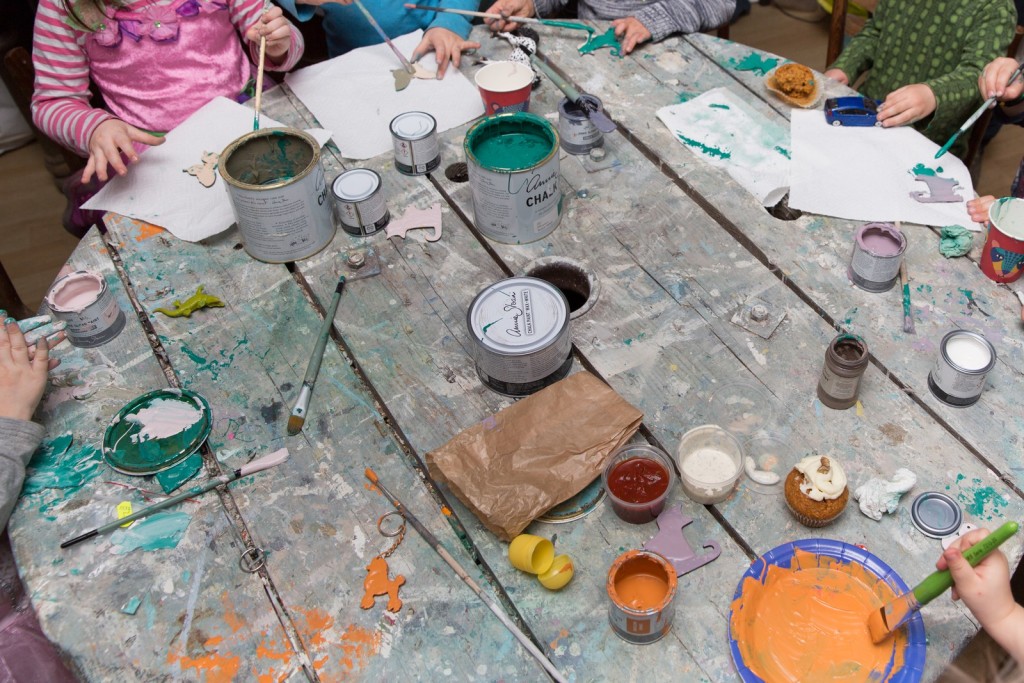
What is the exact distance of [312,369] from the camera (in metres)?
1.26

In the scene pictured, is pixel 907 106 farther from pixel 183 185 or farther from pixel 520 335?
pixel 183 185

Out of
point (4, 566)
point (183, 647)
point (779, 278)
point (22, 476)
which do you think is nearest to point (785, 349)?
point (779, 278)

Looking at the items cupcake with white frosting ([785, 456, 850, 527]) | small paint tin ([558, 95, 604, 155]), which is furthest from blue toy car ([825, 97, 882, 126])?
cupcake with white frosting ([785, 456, 850, 527])

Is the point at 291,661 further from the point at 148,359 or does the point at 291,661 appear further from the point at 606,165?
the point at 606,165

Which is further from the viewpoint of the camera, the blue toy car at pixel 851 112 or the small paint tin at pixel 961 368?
the blue toy car at pixel 851 112

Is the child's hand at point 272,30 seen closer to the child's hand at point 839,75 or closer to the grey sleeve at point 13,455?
the grey sleeve at point 13,455

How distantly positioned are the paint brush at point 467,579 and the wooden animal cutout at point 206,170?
768 millimetres

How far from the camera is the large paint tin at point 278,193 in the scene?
1.35 m

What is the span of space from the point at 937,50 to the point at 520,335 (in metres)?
1.44

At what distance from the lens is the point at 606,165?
1576mm

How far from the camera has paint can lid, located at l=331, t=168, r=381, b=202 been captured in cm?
146

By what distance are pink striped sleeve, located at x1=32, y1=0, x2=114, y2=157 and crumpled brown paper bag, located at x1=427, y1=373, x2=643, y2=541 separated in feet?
3.65

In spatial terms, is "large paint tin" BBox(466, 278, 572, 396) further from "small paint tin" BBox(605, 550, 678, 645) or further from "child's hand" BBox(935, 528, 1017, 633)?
"child's hand" BBox(935, 528, 1017, 633)

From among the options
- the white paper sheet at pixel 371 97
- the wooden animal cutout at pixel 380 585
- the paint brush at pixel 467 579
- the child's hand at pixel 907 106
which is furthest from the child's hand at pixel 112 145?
the child's hand at pixel 907 106
